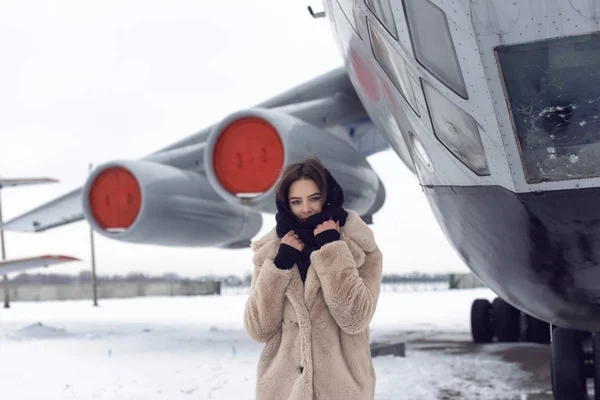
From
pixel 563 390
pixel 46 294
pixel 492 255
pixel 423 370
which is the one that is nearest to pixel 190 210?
pixel 423 370

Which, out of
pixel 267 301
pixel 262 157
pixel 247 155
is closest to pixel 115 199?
pixel 247 155

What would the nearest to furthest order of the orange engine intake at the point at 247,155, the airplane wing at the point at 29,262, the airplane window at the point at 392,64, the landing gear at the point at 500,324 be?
1. the airplane window at the point at 392,64
2. the orange engine intake at the point at 247,155
3. the landing gear at the point at 500,324
4. the airplane wing at the point at 29,262

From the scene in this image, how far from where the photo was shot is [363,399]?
2174 millimetres

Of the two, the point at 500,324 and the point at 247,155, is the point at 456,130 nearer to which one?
the point at 247,155

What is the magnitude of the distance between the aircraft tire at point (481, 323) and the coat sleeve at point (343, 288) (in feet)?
21.5

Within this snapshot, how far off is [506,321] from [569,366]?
159 inches

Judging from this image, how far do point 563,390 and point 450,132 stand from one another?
1.97m

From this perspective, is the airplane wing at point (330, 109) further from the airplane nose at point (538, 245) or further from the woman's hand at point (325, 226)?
the woman's hand at point (325, 226)

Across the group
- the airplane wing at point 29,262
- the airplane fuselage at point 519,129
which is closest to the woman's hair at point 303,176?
the airplane fuselage at point 519,129

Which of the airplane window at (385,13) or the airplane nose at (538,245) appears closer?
the airplane nose at (538,245)

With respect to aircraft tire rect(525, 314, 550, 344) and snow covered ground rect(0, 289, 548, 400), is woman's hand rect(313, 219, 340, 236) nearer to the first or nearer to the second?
snow covered ground rect(0, 289, 548, 400)

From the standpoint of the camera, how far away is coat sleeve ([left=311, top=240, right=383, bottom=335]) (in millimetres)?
2098

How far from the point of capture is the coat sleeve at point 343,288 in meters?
2.10

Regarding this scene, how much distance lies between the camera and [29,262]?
1163 cm
